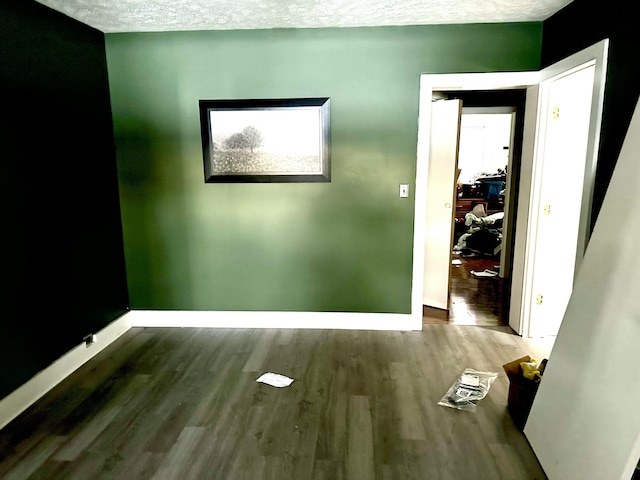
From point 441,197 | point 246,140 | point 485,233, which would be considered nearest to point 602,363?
point 441,197

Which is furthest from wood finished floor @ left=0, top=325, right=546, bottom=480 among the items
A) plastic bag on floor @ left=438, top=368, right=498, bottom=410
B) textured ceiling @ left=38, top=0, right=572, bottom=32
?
textured ceiling @ left=38, top=0, right=572, bottom=32

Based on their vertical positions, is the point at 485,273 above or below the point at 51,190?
Answer: below

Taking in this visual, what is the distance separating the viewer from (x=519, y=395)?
7.33 ft

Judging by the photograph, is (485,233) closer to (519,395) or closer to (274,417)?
(519,395)

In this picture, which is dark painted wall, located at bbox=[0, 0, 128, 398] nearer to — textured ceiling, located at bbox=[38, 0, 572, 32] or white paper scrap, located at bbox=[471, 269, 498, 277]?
textured ceiling, located at bbox=[38, 0, 572, 32]

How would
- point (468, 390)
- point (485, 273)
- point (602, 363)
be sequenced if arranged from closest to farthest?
point (602, 363), point (468, 390), point (485, 273)

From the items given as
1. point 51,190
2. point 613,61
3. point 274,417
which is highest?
point 613,61

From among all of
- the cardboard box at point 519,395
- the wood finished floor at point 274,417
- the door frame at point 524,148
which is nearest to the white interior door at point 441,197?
the door frame at point 524,148

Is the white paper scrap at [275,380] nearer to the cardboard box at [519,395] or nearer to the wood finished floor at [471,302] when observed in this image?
the cardboard box at [519,395]

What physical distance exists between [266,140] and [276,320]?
61.0 inches

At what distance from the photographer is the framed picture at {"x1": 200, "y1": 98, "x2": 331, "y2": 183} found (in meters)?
3.21

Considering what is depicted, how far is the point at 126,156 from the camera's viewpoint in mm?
Answer: 3385

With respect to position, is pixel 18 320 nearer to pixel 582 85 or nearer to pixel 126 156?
pixel 126 156

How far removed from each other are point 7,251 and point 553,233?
373cm
